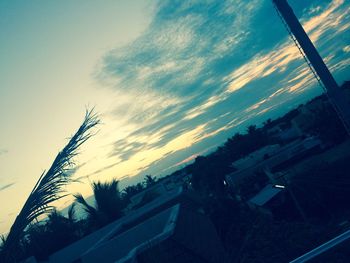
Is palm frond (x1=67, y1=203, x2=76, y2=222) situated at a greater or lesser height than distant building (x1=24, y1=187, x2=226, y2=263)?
greater

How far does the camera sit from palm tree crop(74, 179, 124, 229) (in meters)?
18.4

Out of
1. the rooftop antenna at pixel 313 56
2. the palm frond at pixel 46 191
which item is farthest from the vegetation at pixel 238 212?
the rooftop antenna at pixel 313 56

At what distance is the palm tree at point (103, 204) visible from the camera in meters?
18.4

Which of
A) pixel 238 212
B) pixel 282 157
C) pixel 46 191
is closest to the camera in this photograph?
pixel 46 191

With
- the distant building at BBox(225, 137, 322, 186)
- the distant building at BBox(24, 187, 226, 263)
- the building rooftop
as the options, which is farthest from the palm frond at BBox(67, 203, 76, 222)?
the distant building at BBox(225, 137, 322, 186)

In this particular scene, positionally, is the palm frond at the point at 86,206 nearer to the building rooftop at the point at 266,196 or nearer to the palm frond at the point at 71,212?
the palm frond at the point at 71,212

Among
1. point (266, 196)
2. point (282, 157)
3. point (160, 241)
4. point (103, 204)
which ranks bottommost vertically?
point (266, 196)

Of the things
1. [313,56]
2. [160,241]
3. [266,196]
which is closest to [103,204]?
[266,196]

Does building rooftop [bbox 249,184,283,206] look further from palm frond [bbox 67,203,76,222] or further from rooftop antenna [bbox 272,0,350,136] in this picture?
rooftop antenna [bbox 272,0,350,136]

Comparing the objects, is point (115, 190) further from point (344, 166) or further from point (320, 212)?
point (344, 166)

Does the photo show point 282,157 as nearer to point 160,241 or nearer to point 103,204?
point 103,204

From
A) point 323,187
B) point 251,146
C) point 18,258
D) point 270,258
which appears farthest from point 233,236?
point 251,146

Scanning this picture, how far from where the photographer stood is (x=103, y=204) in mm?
18703

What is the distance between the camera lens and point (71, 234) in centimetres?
1900
